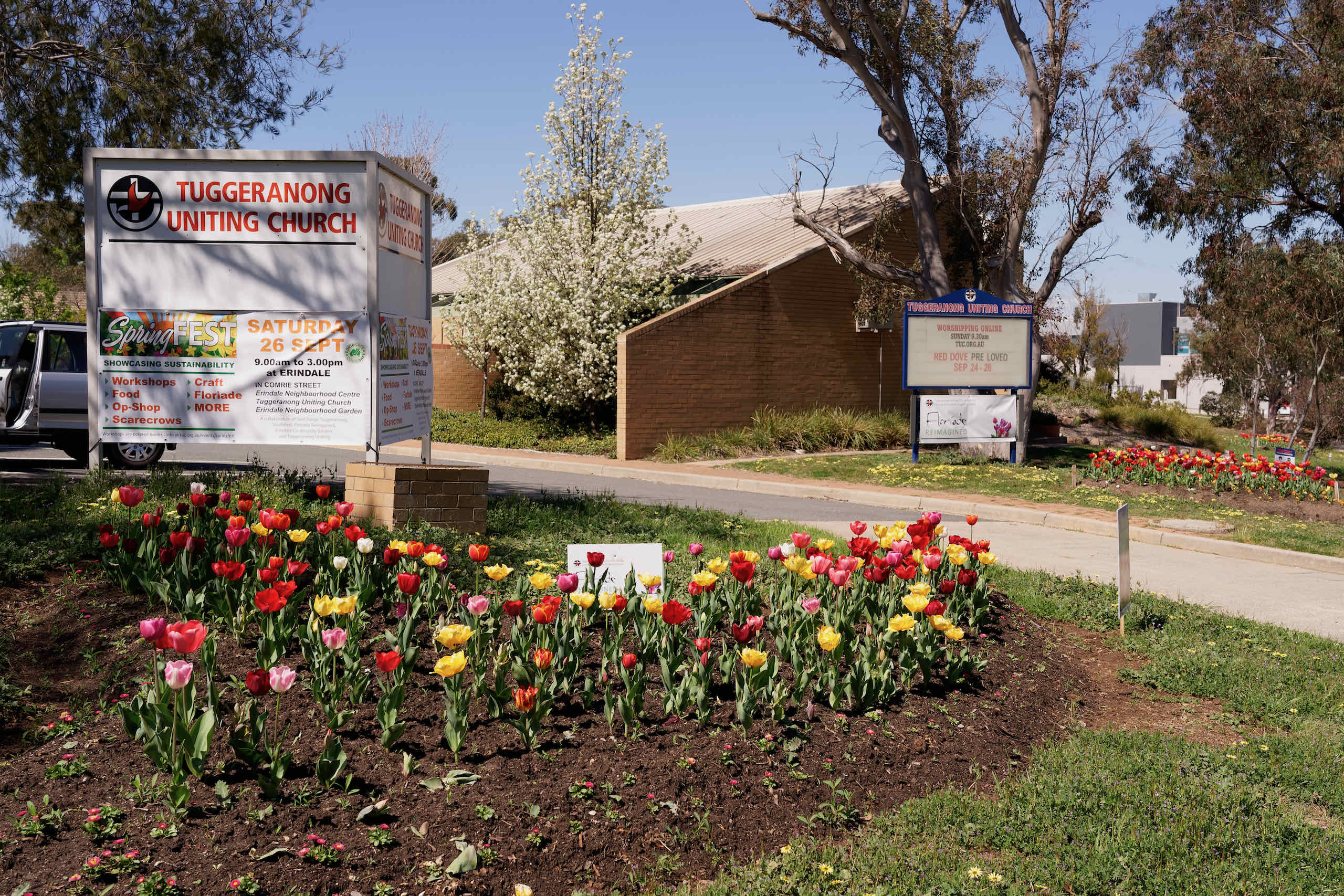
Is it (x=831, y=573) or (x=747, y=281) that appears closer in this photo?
(x=831, y=573)

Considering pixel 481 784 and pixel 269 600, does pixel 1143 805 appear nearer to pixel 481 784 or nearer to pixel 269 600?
pixel 481 784

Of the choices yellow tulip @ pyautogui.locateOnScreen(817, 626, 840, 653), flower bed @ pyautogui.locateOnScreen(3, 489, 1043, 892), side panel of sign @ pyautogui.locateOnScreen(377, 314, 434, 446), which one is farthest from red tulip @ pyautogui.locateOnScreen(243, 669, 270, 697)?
side panel of sign @ pyautogui.locateOnScreen(377, 314, 434, 446)

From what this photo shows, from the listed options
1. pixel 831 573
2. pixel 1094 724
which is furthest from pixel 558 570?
pixel 1094 724

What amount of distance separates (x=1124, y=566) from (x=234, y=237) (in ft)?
24.1

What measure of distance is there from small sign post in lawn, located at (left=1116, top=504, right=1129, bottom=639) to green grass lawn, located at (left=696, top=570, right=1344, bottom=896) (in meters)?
1.19

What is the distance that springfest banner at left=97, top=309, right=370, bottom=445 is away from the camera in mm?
8836

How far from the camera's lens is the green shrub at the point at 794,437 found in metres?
21.3

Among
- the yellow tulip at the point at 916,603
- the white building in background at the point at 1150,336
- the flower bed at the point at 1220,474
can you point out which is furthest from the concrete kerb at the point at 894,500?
the white building in background at the point at 1150,336

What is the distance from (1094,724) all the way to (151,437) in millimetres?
7514

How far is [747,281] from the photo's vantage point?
894 inches

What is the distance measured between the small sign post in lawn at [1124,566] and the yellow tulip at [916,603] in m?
2.22

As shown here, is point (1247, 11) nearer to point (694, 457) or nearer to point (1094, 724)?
point (694, 457)

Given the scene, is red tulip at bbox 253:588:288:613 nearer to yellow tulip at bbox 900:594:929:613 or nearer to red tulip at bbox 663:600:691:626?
red tulip at bbox 663:600:691:626

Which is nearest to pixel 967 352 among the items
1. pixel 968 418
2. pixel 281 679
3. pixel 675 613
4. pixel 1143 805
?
pixel 968 418
